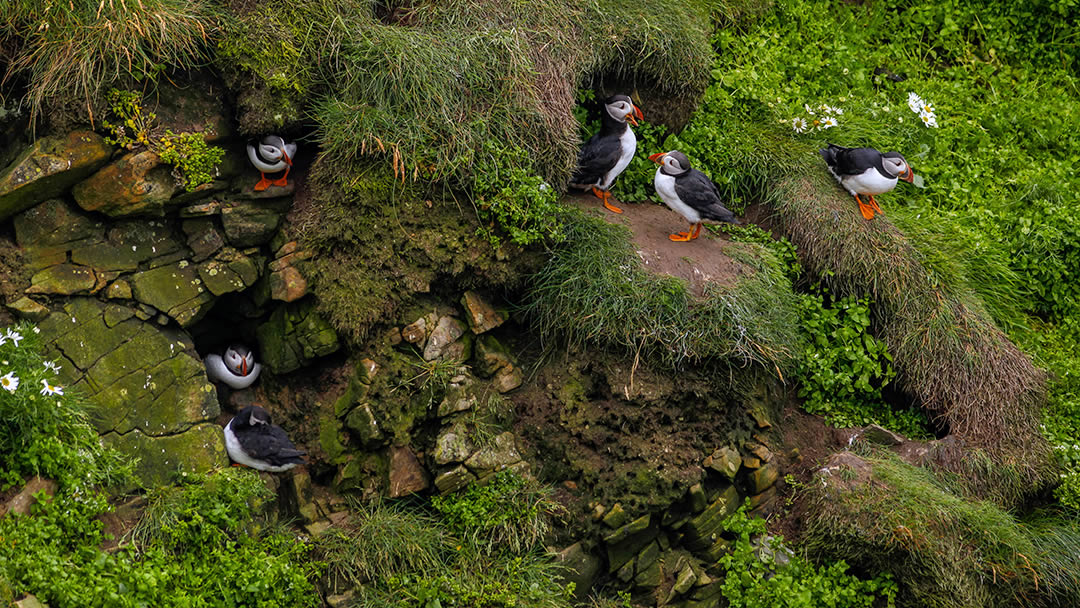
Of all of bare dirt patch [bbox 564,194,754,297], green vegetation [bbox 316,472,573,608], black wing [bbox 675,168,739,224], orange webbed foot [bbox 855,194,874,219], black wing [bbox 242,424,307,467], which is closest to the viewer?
green vegetation [bbox 316,472,573,608]

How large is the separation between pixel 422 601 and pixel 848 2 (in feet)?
24.9

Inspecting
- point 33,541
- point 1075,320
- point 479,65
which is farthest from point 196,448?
point 1075,320

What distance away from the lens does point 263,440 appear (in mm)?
5953

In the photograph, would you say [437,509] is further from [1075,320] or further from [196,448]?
[1075,320]

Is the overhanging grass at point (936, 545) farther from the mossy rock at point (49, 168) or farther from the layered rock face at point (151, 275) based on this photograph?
the mossy rock at point (49, 168)

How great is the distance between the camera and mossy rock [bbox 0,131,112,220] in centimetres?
589

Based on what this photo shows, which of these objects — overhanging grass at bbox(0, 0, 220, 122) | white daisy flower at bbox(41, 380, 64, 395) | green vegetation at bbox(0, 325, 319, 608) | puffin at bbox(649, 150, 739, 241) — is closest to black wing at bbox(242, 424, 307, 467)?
green vegetation at bbox(0, 325, 319, 608)

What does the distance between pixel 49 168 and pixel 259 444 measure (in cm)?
211

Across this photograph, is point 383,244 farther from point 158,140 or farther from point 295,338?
point 158,140

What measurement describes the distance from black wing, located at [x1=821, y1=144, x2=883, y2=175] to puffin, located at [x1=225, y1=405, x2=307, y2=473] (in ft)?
15.4

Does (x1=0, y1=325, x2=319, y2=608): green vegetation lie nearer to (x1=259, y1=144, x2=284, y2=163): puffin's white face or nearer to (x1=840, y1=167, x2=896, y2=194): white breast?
(x1=259, y1=144, x2=284, y2=163): puffin's white face

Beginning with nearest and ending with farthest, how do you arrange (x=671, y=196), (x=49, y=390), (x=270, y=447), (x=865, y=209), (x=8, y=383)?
(x=8, y=383), (x=49, y=390), (x=270, y=447), (x=671, y=196), (x=865, y=209)

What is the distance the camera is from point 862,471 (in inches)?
268

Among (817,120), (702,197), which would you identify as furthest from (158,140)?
(817,120)
